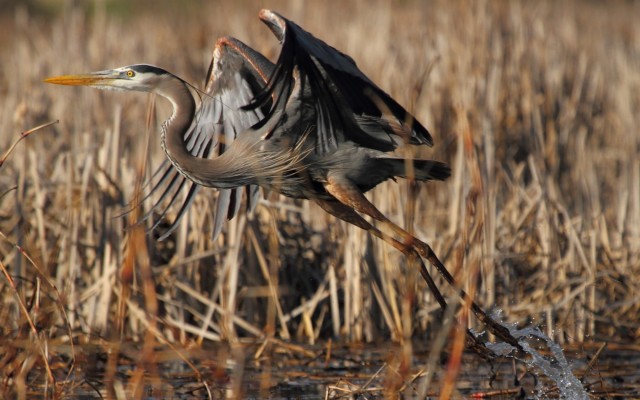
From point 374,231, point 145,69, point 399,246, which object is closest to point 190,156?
point 145,69

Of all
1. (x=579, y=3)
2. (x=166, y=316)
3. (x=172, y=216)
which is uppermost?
(x=579, y=3)

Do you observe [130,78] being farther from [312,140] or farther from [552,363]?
[552,363]

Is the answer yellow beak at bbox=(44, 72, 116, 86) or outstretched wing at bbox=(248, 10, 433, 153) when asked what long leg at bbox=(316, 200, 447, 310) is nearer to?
outstretched wing at bbox=(248, 10, 433, 153)

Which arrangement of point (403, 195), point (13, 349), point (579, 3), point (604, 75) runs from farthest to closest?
point (579, 3) < point (604, 75) < point (403, 195) < point (13, 349)

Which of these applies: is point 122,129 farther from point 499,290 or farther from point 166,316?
point 499,290

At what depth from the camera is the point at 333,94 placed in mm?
4250

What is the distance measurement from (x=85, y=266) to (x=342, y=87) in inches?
70.7

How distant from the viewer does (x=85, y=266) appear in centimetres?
512

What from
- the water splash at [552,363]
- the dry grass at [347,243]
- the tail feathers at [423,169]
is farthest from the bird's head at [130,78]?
the water splash at [552,363]

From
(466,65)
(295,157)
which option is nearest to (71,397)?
(295,157)

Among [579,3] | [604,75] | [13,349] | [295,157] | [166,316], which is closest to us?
[13,349]

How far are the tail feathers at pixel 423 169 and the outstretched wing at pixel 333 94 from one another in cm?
8

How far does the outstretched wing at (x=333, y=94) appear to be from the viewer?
12.9 feet

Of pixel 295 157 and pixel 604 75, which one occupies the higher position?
pixel 604 75
